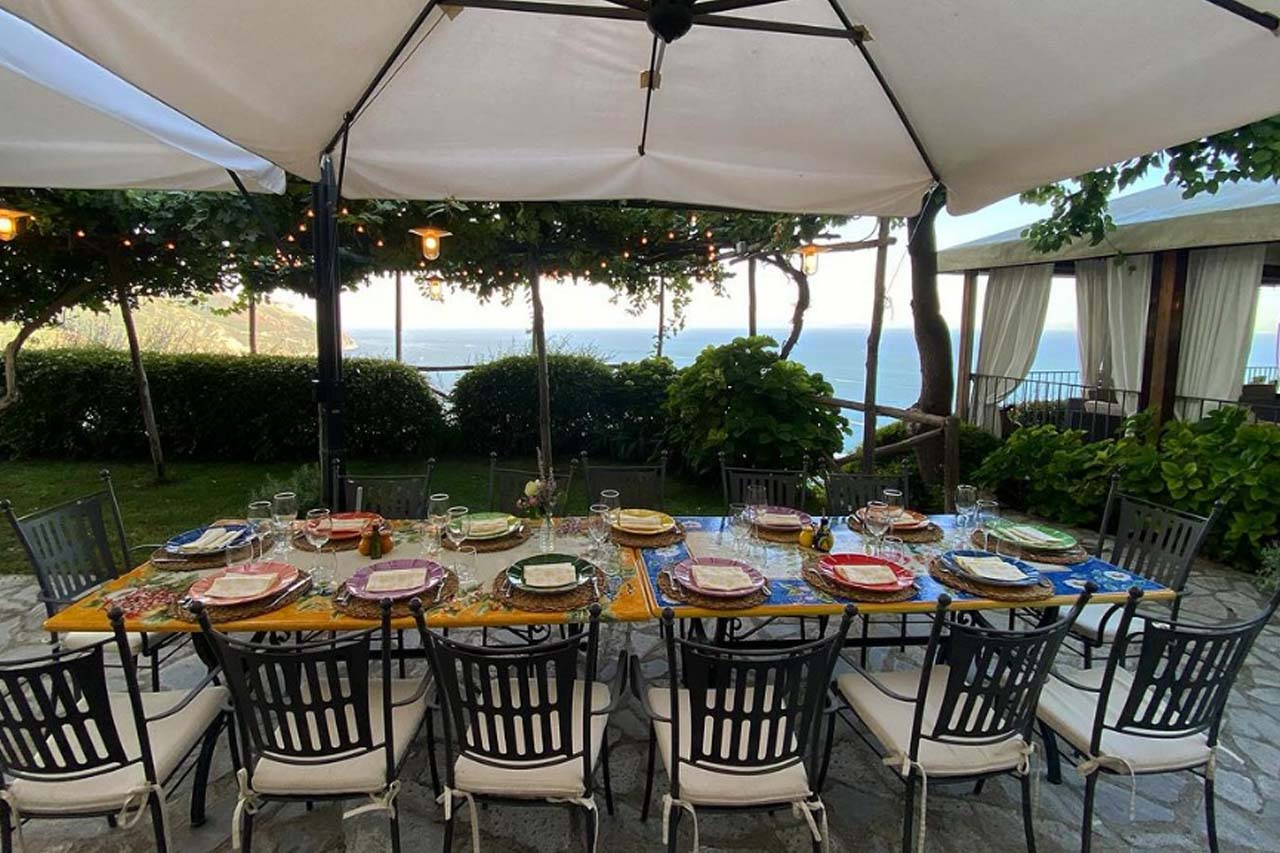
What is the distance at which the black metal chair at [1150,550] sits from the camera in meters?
2.53

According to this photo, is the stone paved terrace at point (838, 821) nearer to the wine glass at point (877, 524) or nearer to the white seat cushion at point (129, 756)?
the white seat cushion at point (129, 756)

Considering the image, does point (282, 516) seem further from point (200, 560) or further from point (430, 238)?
point (430, 238)

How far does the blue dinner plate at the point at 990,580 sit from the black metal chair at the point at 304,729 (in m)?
1.98

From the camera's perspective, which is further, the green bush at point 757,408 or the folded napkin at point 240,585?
the green bush at point 757,408

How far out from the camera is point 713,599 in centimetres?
209

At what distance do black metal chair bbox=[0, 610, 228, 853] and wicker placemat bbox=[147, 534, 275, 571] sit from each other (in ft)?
2.03

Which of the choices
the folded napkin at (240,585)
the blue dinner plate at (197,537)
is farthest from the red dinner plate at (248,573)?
the blue dinner plate at (197,537)

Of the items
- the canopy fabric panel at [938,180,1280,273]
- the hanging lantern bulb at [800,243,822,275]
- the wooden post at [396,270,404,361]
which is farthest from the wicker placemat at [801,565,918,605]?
the wooden post at [396,270,404,361]

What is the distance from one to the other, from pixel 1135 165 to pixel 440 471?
6960 mm

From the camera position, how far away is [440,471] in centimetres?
722

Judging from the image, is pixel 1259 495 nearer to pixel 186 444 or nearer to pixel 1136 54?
pixel 1136 54

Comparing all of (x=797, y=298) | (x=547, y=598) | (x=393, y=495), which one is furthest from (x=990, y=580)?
(x=797, y=298)

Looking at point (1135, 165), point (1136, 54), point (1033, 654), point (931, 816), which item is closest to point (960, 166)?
point (1136, 54)

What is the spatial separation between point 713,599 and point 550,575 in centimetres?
57
